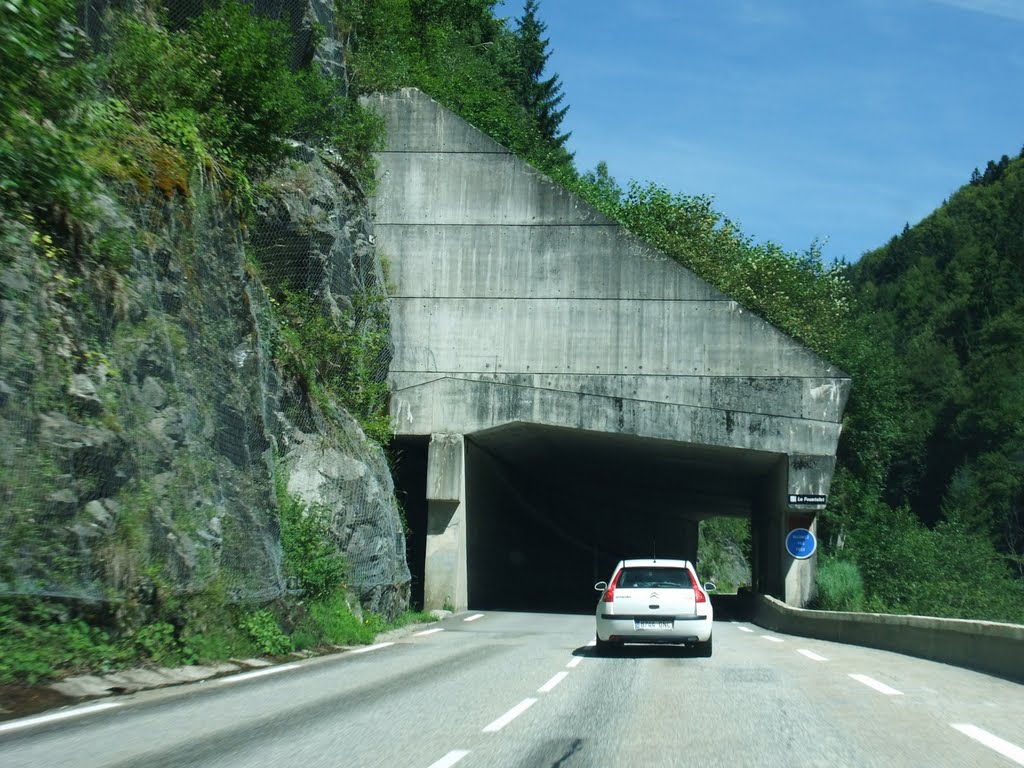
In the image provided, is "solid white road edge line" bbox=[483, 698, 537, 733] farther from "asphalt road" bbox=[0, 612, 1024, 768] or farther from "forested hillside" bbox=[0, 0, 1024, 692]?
"forested hillside" bbox=[0, 0, 1024, 692]

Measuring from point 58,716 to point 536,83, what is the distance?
56.9 metres

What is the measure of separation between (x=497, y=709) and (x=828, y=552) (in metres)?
38.4

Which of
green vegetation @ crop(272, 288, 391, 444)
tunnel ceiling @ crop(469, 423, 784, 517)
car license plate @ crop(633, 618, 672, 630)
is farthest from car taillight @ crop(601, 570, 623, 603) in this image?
tunnel ceiling @ crop(469, 423, 784, 517)

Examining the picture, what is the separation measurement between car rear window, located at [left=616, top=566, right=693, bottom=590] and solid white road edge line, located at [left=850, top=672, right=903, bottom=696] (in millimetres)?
3174

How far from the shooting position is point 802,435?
29312 mm

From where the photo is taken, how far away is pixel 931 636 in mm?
16562

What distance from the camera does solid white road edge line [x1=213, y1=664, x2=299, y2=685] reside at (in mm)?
11922

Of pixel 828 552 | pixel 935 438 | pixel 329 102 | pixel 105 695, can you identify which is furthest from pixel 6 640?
pixel 935 438

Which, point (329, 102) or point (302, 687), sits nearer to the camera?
point (302, 687)

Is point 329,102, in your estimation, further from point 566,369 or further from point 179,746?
point 179,746

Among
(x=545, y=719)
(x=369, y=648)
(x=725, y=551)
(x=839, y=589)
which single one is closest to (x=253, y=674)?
(x=545, y=719)

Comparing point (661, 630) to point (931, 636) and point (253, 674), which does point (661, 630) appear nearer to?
point (931, 636)

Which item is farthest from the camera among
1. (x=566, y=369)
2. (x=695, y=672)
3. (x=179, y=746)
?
(x=566, y=369)

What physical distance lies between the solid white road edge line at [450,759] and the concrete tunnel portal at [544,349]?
22.3 m
